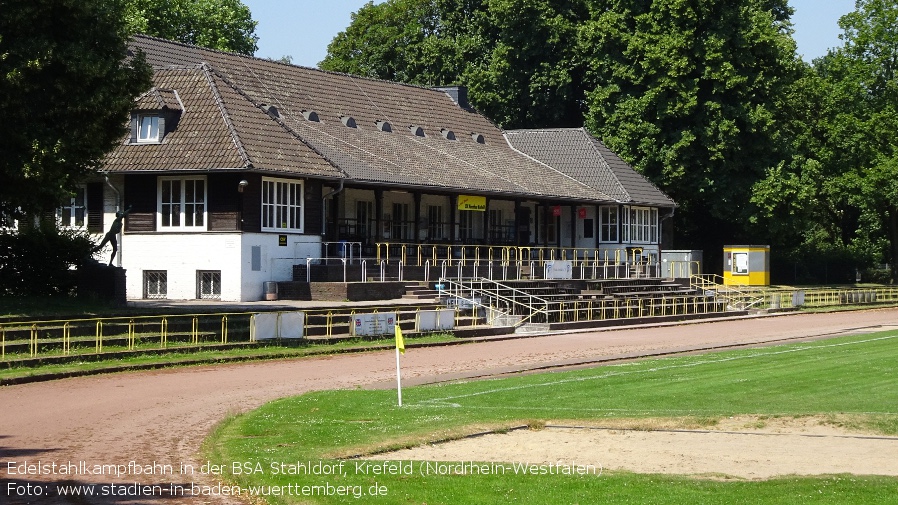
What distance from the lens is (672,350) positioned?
3491 cm

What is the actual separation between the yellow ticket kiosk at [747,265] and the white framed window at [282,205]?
31769 mm

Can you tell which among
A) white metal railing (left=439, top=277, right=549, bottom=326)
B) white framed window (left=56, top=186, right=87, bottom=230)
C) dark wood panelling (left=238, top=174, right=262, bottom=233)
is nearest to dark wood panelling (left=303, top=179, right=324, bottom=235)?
dark wood panelling (left=238, top=174, right=262, bottom=233)

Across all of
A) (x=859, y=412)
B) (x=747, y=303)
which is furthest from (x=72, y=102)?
(x=747, y=303)

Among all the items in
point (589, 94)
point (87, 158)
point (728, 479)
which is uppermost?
point (589, 94)

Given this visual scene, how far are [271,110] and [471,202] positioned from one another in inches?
400

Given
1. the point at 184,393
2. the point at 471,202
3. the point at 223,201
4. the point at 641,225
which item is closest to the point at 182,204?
the point at 223,201

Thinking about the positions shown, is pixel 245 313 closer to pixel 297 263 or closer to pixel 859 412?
pixel 297 263

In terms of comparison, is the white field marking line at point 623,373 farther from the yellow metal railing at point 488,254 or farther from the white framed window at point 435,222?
the white framed window at point 435,222

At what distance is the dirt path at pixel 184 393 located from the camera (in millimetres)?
16266

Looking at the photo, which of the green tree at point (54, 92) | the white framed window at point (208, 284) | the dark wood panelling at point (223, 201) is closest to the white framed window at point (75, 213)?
the white framed window at point (208, 284)

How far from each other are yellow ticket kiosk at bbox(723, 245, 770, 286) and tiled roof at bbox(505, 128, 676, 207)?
16.2 ft

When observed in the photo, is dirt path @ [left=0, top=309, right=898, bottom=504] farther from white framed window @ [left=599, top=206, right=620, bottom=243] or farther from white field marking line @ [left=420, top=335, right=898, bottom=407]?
white framed window @ [left=599, top=206, right=620, bottom=243]

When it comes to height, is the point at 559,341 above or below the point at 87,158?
below

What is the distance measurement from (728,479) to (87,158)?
22458 mm
